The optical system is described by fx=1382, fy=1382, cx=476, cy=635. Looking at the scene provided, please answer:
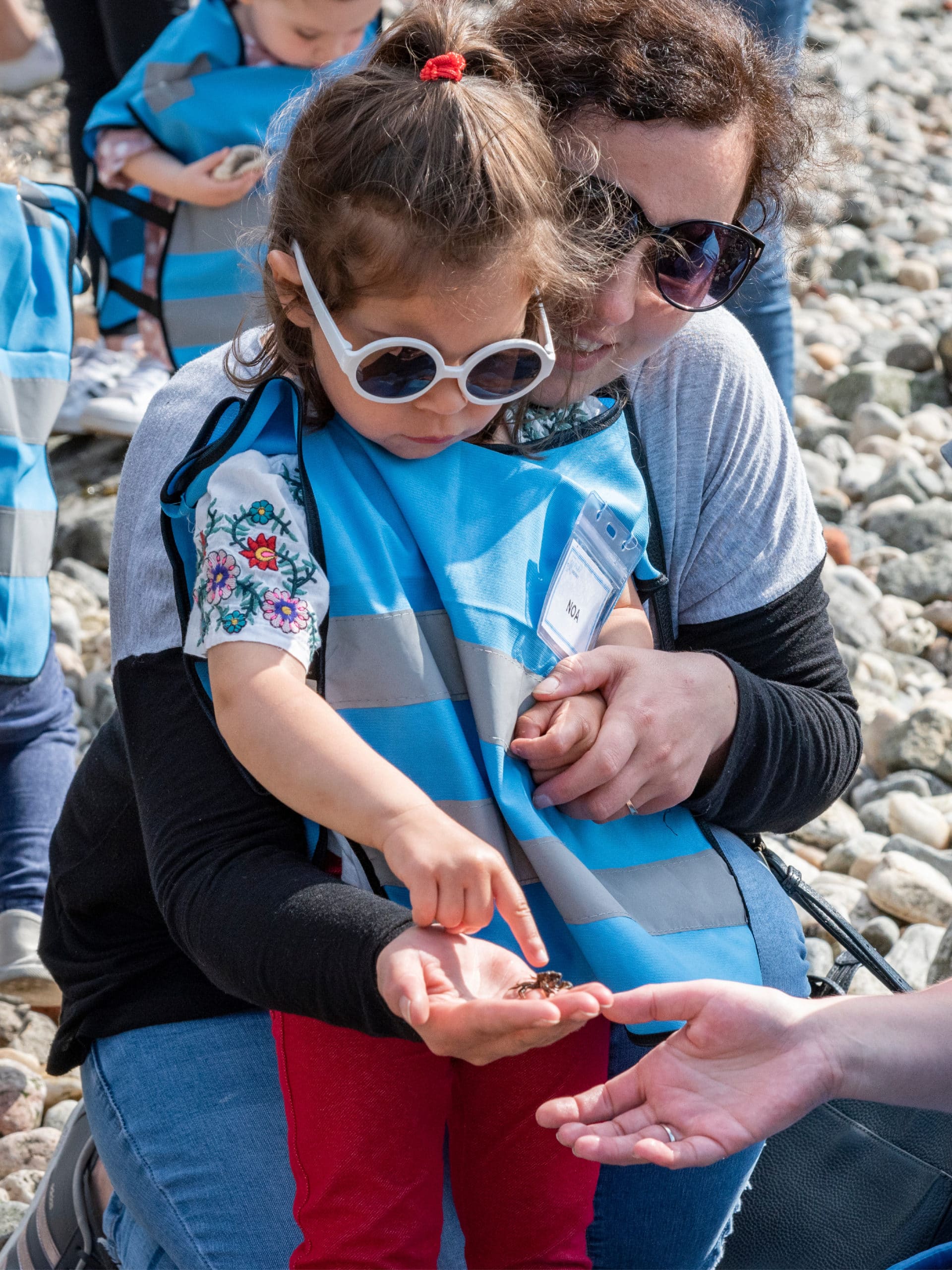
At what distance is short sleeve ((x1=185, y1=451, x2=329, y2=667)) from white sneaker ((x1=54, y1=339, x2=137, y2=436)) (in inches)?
123

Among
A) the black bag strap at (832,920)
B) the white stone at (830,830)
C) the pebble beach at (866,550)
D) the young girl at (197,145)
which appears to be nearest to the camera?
the black bag strap at (832,920)

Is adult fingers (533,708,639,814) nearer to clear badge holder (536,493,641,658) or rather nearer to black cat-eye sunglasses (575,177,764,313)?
clear badge holder (536,493,641,658)

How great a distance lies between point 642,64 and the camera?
1691 millimetres

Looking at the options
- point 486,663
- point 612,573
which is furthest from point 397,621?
point 612,573

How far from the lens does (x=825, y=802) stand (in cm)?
186

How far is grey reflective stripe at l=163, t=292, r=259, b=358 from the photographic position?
3.97m

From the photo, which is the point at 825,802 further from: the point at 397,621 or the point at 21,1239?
the point at 21,1239

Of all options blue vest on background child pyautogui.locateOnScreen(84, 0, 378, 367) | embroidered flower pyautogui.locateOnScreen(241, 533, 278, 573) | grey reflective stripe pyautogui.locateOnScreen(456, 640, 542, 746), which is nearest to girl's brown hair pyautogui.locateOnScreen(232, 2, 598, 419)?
embroidered flower pyautogui.locateOnScreen(241, 533, 278, 573)

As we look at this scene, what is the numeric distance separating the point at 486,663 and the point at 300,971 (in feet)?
1.30

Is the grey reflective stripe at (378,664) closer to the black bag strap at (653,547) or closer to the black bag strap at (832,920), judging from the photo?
the black bag strap at (653,547)

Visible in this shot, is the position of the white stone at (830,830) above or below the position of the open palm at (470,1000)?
below

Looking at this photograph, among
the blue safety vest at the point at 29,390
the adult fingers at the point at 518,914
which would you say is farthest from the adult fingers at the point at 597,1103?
the blue safety vest at the point at 29,390

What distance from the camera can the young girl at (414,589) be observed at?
1482mm

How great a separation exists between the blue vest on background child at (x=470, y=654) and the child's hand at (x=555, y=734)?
0.02 metres
